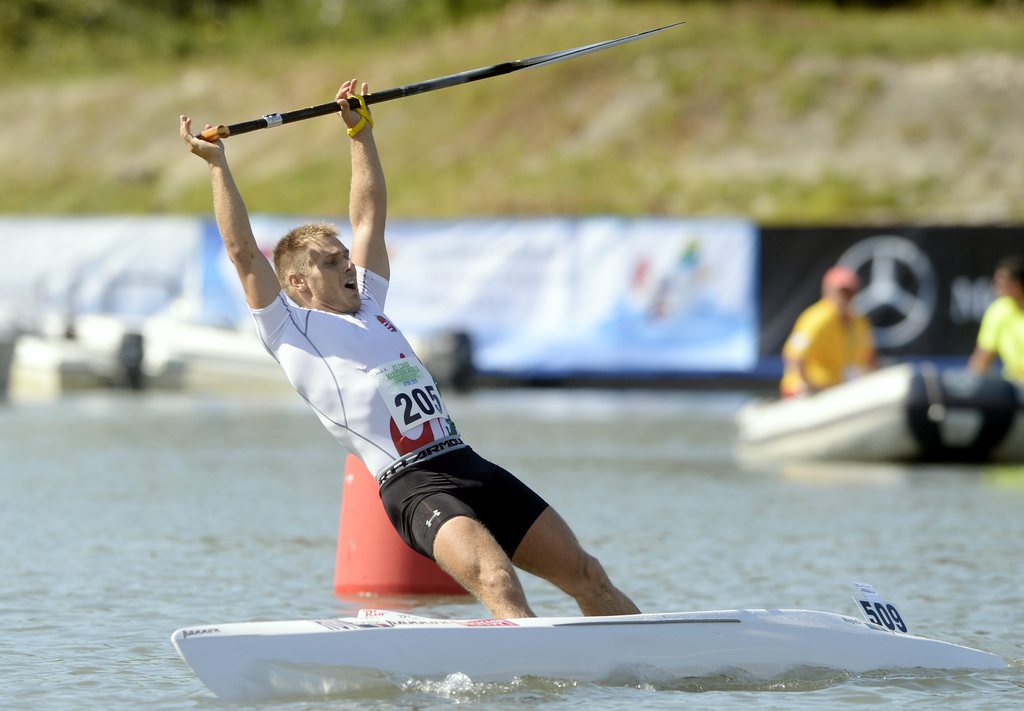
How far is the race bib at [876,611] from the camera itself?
255 inches

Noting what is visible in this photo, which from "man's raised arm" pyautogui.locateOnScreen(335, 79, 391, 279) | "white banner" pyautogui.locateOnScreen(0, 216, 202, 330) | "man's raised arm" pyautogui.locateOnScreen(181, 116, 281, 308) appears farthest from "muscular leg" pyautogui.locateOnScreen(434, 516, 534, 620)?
"white banner" pyautogui.locateOnScreen(0, 216, 202, 330)

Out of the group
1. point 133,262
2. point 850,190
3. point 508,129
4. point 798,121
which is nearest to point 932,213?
point 850,190

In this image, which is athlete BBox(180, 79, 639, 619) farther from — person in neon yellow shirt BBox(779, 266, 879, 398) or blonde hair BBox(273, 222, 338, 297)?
person in neon yellow shirt BBox(779, 266, 879, 398)

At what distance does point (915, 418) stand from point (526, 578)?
21.2 feet

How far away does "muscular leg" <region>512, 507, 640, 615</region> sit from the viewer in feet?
20.7

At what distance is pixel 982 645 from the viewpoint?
715 centimetres

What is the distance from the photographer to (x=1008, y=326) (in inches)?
600

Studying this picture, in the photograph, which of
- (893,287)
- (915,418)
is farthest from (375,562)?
(893,287)

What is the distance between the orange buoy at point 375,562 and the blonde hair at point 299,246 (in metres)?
1.93

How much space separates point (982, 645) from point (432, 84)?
3065 mm

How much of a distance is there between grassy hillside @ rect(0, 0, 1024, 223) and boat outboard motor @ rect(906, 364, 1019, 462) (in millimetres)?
16365

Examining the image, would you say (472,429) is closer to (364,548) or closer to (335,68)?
(364,548)

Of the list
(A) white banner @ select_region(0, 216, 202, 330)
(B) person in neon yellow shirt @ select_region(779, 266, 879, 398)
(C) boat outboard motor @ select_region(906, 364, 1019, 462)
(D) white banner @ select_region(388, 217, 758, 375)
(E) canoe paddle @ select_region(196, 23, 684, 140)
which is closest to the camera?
(E) canoe paddle @ select_region(196, 23, 684, 140)

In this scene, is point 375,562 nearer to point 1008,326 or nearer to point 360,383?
point 360,383
